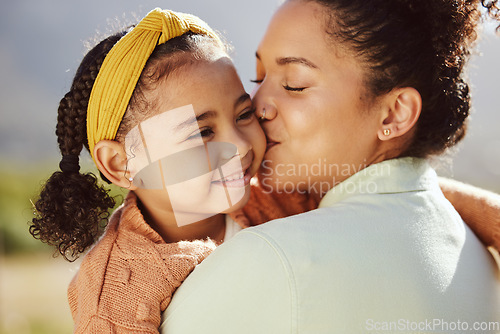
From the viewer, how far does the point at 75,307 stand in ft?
5.74

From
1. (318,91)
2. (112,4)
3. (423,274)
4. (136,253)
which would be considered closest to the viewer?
(423,274)

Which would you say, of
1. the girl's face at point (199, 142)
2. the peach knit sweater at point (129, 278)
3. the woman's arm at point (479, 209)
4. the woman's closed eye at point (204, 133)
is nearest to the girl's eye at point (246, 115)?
the girl's face at point (199, 142)

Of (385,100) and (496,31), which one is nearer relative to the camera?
(385,100)

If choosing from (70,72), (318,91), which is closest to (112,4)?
(70,72)

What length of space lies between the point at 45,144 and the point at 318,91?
5702 millimetres

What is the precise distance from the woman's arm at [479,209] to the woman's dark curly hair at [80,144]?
1.23 metres

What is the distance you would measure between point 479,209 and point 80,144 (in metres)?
1.67

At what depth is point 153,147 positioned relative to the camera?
70.7 inches

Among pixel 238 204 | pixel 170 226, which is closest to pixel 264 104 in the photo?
pixel 238 204

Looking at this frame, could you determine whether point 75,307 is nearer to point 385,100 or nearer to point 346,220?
point 346,220

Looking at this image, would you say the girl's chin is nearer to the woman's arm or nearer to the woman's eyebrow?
the woman's eyebrow

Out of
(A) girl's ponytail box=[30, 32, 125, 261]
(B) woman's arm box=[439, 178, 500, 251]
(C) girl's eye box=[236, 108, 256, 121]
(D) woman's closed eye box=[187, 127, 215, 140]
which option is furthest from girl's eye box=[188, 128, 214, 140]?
(B) woman's arm box=[439, 178, 500, 251]

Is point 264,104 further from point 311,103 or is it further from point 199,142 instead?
point 199,142

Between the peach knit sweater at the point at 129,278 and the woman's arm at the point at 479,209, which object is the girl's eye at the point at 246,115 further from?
the woman's arm at the point at 479,209
